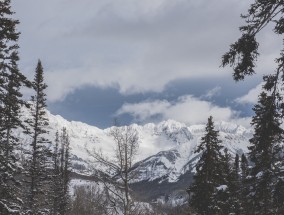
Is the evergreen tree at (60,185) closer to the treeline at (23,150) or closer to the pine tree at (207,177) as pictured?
the treeline at (23,150)

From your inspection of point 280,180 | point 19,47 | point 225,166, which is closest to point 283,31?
point 280,180

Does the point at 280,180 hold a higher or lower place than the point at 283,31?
lower

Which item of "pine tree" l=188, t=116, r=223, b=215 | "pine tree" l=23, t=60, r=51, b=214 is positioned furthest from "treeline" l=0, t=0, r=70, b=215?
"pine tree" l=188, t=116, r=223, b=215

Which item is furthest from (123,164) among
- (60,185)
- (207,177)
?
(60,185)

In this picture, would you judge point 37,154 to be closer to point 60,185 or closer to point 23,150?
point 23,150

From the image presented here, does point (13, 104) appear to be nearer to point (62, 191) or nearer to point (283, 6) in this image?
point (283, 6)

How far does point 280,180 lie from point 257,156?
A: 18.4 m

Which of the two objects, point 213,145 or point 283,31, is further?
point 213,145

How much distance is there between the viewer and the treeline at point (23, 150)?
20.0 meters

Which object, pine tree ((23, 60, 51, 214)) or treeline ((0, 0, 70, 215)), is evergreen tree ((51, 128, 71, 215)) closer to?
treeline ((0, 0, 70, 215))

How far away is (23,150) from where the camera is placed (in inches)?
1539

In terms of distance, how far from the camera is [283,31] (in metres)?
10.7

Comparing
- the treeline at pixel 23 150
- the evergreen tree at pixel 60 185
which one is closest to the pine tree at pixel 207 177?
the treeline at pixel 23 150

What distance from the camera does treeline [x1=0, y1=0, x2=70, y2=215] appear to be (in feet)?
65.6
